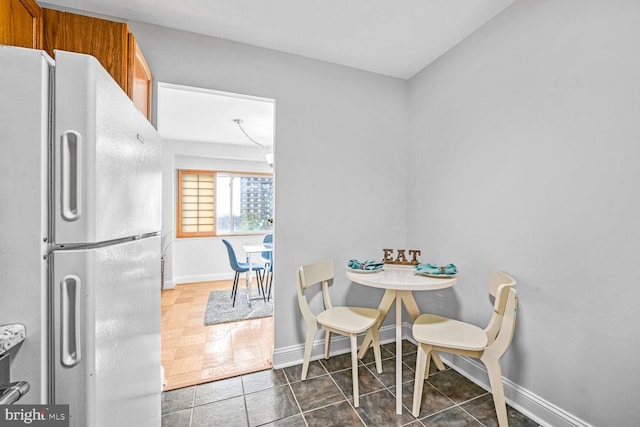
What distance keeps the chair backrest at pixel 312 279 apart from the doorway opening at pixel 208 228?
Result: 628 millimetres

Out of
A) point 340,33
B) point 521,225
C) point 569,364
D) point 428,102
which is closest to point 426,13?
point 340,33

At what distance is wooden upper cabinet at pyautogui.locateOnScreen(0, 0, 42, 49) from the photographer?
3.21ft

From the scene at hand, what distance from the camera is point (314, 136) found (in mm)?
2279

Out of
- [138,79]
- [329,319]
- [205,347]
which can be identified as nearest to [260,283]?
[205,347]

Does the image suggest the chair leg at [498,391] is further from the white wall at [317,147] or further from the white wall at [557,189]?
the white wall at [317,147]

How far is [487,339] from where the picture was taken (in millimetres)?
1598

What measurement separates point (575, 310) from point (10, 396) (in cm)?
215

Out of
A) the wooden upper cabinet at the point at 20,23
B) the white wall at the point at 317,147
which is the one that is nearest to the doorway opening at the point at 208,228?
the white wall at the point at 317,147

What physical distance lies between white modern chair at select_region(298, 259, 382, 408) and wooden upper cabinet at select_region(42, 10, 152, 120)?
5.04ft

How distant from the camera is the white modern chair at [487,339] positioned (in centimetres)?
147

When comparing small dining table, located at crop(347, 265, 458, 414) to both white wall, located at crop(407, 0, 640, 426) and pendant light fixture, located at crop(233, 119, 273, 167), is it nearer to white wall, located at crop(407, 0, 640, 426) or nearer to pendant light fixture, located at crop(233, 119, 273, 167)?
white wall, located at crop(407, 0, 640, 426)

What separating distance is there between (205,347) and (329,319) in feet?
4.44

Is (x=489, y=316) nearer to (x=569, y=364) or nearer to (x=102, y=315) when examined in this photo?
(x=569, y=364)

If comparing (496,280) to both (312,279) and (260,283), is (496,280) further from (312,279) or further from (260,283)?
(260,283)
